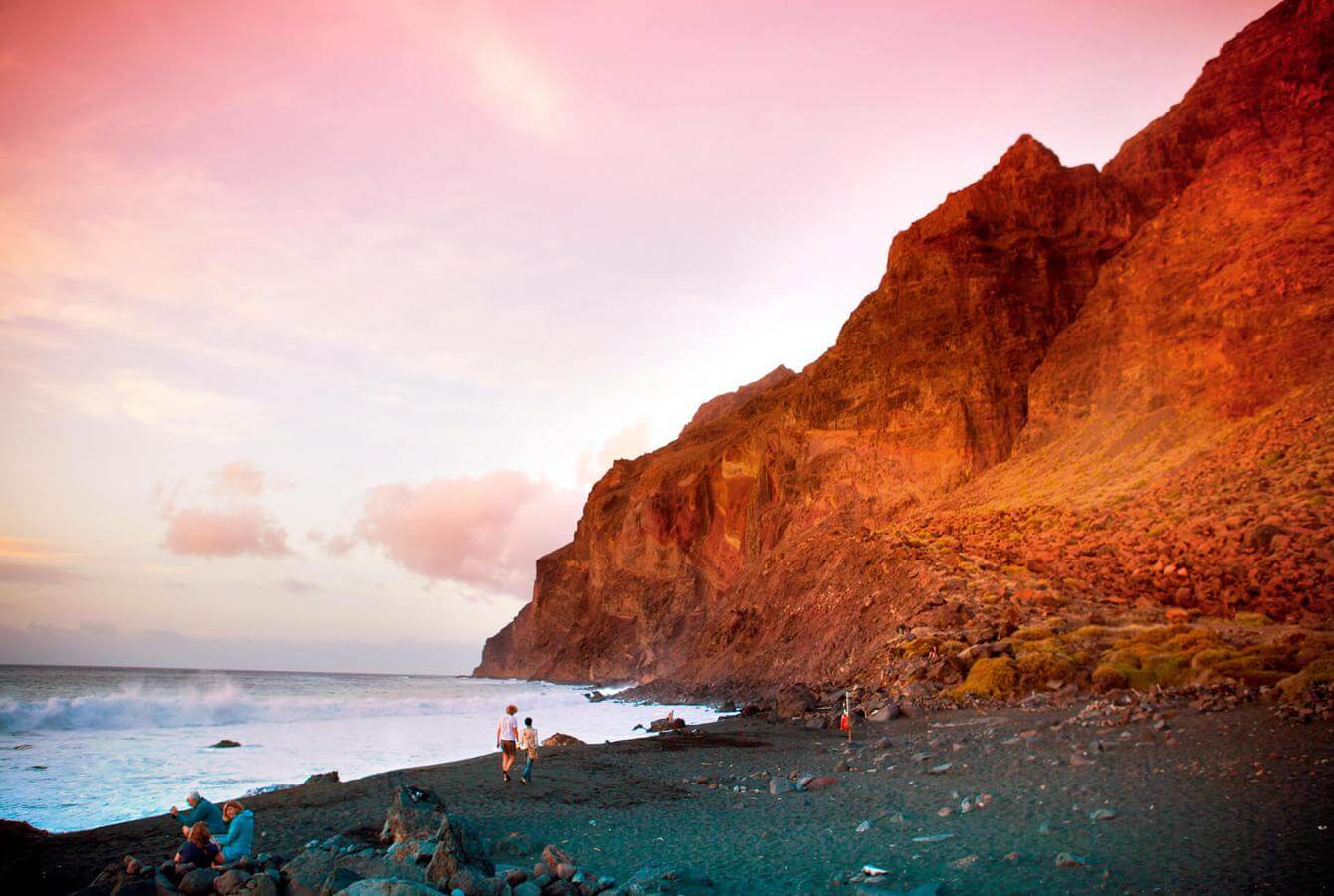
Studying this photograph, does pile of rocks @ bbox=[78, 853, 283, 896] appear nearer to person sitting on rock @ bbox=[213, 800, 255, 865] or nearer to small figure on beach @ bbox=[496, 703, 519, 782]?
person sitting on rock @ bbox=[213, 800, 255, 865]

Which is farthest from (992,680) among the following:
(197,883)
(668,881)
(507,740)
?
(197,883)

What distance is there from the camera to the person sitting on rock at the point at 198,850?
9688 millimetres

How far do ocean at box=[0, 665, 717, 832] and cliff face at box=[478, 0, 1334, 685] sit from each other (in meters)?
11.9

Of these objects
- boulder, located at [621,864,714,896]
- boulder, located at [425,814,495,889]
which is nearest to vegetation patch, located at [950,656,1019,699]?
boulder, located at [621,864,714,896]

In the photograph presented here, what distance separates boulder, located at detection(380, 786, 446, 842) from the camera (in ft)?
→ 39.3

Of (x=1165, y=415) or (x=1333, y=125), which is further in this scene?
(x=1333, y=125)

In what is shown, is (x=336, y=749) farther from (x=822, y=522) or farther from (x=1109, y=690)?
(x=822, y=522)

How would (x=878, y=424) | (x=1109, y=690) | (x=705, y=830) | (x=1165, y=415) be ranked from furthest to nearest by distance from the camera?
1. (x=878, y=424)
2. (x=1165, y=415)
3. (x=1109, y=690)
4. (x=705, y=830)

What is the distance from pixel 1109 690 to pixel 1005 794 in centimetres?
980

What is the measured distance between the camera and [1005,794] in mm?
12742

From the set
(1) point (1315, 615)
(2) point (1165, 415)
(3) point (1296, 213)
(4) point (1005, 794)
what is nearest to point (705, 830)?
(4) point (1005, 794)

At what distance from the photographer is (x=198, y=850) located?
32.0ft

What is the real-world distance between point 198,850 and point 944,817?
10.6 meters

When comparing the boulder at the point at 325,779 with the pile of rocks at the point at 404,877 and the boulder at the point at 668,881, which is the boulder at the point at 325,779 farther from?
the boulder at the point at 668,881
